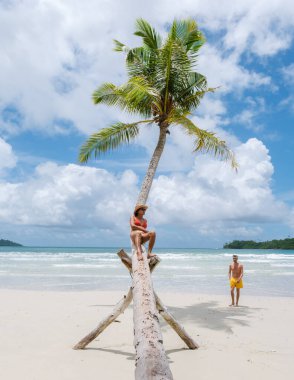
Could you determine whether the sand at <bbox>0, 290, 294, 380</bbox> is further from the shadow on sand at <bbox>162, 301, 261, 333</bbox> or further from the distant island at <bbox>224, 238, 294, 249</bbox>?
the distant island at <bbox>224, 238, 294, 249</bbox>

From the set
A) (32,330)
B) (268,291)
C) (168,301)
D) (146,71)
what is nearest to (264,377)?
(32,330)

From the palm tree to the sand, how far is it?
4486 millimetres

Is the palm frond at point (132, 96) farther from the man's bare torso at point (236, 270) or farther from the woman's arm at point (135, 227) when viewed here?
the man's bare torso at point (236, 270)

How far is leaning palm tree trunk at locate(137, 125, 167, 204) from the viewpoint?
879 cm

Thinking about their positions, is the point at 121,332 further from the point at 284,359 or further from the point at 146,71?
the point at 146,71

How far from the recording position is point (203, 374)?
569cm

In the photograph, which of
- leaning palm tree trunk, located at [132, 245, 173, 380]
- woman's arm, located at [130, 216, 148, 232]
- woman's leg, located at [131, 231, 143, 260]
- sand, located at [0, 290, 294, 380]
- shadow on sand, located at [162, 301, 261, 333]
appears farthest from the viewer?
shadow on sand, located at [162, 301, 261, 333]

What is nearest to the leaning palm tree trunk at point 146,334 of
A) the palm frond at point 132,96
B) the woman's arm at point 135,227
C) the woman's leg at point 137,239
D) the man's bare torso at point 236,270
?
the woman's leg at point 137,239

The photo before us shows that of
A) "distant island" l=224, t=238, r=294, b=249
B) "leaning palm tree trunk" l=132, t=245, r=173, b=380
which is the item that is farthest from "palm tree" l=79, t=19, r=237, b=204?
"distant island" l=224, t=238, r=294, b=249

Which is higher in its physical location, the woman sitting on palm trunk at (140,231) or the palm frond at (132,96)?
the palm frond at (132,96)

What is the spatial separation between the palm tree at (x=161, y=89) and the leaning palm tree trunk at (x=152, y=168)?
3 cm

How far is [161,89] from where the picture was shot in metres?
10.9

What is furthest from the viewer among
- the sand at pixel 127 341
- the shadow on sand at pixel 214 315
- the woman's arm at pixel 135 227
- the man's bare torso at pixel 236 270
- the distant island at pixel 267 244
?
the distant island at pixel 267 244

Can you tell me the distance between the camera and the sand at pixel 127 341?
5776mm
